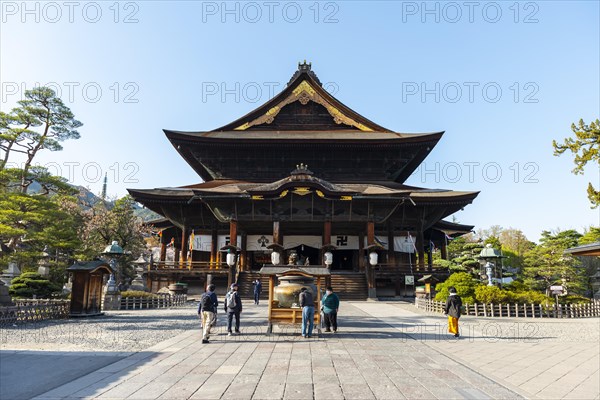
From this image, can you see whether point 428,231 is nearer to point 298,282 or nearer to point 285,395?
point 298,282

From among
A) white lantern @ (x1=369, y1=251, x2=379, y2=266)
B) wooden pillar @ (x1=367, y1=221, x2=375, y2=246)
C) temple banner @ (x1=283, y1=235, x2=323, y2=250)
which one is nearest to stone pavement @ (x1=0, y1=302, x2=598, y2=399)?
white lantern @ (x1=369, y1=251, x2=379, y2=266)

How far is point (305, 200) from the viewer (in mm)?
26469

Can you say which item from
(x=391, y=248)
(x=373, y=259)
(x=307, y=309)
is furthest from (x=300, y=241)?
(x=307, y=309)

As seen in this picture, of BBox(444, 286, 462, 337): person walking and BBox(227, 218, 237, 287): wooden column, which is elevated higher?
BBox(227, 218, 237, 287): wooden column

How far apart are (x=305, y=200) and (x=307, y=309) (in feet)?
54.9

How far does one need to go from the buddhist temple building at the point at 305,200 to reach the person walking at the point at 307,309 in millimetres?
13881

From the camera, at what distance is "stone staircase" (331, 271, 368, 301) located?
23.3m

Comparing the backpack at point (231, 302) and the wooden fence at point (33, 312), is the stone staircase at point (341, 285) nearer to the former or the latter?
the wooden fence at point (33, 312)

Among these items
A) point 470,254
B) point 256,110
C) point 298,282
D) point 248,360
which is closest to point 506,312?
point 298,282

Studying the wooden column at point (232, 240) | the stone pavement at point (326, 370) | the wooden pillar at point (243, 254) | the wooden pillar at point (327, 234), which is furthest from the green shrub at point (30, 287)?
the wooden pillar at point (327, 234)

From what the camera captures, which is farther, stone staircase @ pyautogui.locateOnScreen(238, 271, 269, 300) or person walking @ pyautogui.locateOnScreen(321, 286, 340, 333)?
stone staircase @ pyautogui.locateOnScreen(238, 271, 269, 300)

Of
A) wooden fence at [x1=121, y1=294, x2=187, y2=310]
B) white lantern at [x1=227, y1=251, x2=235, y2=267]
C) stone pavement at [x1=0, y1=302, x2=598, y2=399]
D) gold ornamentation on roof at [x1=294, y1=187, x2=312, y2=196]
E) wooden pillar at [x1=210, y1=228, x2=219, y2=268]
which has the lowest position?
wooden fence at [x1=121, y1=294, x2=187, y2=310]

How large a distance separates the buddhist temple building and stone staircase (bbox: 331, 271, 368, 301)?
0.23ft

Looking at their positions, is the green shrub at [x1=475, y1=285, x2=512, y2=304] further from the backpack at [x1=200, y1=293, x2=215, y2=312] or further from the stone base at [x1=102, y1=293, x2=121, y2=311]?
the stone base at [x1=102, y1=293, x2=121, y2=311]
